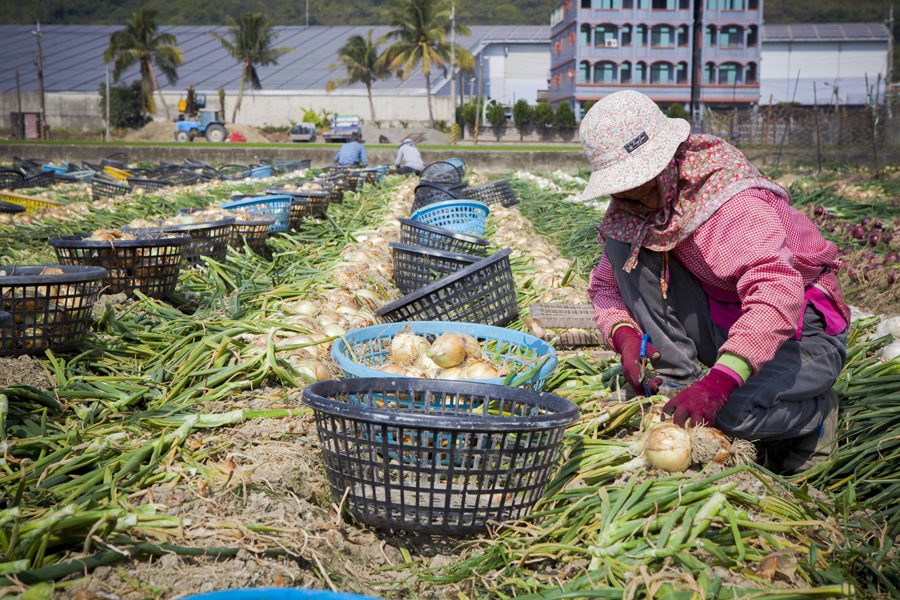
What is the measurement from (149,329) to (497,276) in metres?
1.54

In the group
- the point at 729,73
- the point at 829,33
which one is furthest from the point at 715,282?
the point at 829,33

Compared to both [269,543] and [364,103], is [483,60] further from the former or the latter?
[269,543]

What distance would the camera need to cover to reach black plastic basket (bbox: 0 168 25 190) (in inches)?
386

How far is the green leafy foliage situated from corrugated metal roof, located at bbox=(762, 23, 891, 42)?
4400cm

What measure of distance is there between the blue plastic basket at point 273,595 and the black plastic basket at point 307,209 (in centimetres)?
481

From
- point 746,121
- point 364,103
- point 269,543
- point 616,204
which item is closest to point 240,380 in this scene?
point 269,543

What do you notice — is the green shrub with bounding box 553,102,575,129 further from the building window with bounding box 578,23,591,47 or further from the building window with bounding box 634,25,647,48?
the building window with bounding box 634,25,647,48

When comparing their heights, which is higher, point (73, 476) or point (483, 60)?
point (483, 60)

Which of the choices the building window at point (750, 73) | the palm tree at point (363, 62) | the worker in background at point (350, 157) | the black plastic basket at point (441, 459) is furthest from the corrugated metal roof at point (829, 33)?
the black plastic basket at point (441, 459)

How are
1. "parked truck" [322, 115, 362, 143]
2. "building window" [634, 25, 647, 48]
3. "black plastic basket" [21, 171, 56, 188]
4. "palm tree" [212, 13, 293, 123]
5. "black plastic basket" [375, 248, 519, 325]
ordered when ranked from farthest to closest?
"palm tree" [212, 13, 293, 123]
"building window" [634, 25, 647, 48]
"parked truck" [322, 115, 362, 143]
"black plastic basket" [21, 171, 56, 188]
"black plastic basket" [375, 248, 519, 325]

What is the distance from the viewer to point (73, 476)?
1681 mm

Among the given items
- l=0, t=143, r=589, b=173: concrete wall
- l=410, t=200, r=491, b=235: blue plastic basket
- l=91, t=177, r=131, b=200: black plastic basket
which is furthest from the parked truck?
l=410, t=200, r=491, b=235: blue plastic basket

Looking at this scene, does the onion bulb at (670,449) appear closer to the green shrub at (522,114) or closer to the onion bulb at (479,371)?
the onion bulb at (479,371)

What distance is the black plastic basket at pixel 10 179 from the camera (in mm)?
9797
